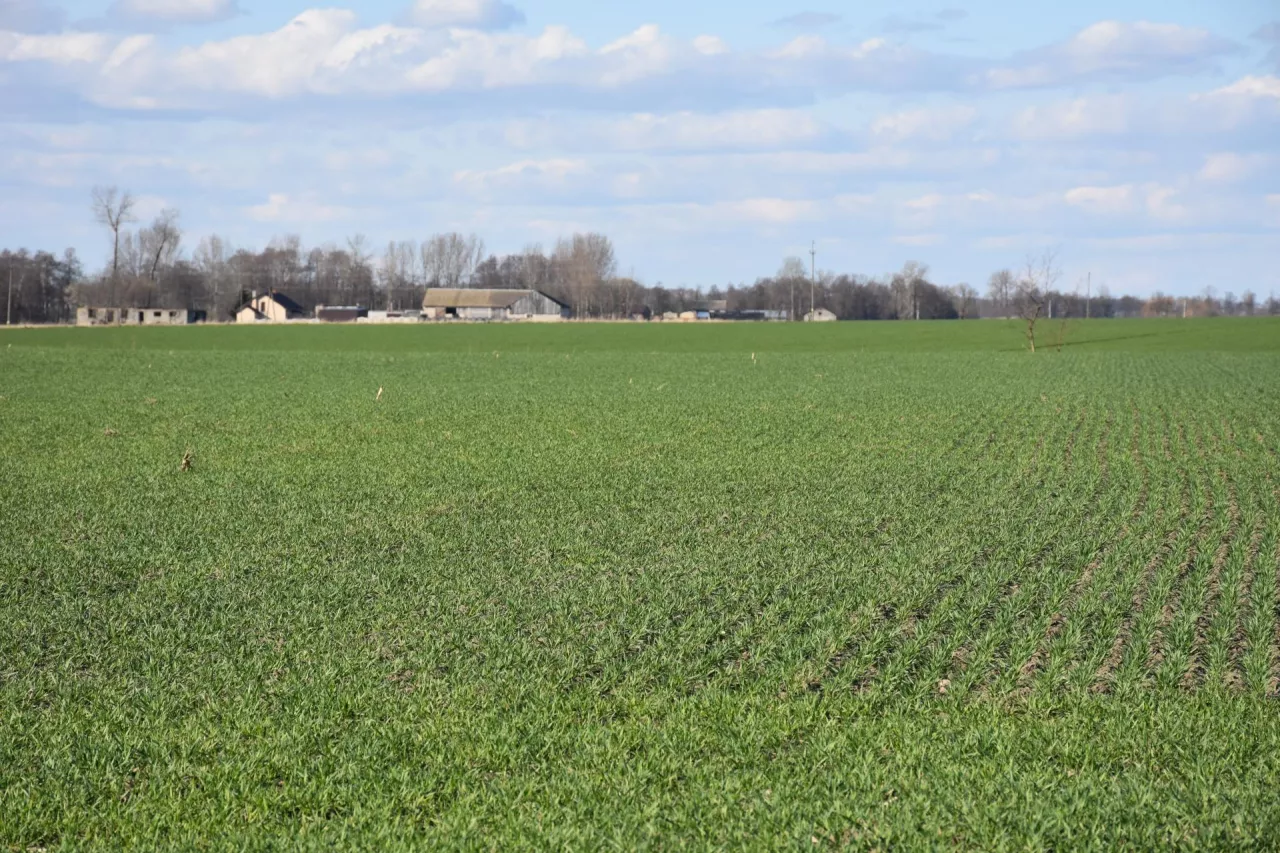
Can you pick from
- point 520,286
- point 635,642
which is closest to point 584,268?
point 520,286

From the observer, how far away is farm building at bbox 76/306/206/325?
112m

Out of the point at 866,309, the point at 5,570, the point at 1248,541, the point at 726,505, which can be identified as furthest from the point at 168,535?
the point at 866,309

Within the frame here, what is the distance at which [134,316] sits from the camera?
119438 millimetres

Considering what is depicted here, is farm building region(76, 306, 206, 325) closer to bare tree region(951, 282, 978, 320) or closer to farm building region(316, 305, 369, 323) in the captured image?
farm building region(316, 305, 369, 323)

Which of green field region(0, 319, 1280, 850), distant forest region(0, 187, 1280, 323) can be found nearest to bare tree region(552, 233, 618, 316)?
distant forest region(0, 187, 1280, 323)

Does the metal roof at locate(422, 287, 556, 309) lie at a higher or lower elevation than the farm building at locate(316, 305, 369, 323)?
higher

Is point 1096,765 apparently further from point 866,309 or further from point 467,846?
point 866,309

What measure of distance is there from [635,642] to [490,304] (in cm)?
13259

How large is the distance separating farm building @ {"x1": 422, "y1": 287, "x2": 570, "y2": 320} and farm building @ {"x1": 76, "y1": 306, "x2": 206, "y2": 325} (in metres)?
25.4

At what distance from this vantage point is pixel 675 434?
21672mm

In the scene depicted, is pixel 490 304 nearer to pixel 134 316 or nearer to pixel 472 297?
pixel 472 297

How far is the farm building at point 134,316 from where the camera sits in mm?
112438

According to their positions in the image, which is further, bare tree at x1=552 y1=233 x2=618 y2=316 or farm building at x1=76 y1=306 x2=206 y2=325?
bare tree at x1=552 y1=233 x2=618 y2=316

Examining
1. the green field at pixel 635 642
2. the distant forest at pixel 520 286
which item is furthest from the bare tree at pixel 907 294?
the green field at pixel 635 642
